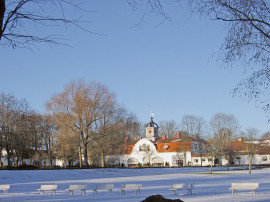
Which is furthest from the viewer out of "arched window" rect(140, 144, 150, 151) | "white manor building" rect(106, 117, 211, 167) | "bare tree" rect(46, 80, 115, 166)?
"arched window" rect(140, 144, 150, 151)

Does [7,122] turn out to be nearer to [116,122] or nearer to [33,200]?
[116,122]

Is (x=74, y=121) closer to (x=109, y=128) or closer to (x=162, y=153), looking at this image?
(x=109, y=128)

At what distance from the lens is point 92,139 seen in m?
51.0

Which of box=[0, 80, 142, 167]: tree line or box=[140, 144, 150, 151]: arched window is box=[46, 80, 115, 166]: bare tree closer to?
box=[0, 80, 142, 167]: tree line

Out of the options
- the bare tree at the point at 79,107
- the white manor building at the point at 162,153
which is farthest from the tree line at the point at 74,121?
the white manor building at the point at 162,153

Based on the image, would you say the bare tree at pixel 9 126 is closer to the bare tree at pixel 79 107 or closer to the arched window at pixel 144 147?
the bare tree at pixel 79 107

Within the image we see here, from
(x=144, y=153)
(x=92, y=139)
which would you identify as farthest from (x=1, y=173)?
(x=144, y=153)

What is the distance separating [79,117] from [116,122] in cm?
608

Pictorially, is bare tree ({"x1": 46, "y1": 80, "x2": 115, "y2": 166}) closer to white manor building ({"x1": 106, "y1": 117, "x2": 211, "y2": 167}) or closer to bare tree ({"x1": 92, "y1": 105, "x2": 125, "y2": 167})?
bare tree ({"x1": 92, "y1": 105, "x2": 125, "y2": 167})

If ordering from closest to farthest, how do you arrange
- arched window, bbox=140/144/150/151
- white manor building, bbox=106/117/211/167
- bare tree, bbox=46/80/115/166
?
1. bare tree, bbox=46/80/115/166
2. white manor building, bbox=106/117/211/167
3. arched window, bbox=140/144/150/151

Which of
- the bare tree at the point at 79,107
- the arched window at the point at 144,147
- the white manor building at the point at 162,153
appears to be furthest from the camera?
the arched window at the point at 144,147

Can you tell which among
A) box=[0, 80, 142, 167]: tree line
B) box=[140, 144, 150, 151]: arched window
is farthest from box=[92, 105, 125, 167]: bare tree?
box=[140, 144, 150, 151]: arched window

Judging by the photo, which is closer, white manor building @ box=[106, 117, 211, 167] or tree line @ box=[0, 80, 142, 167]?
tree line @ box=[0, 80, 142, 167]

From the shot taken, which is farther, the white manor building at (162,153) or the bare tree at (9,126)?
the white manor building at (162,153)
